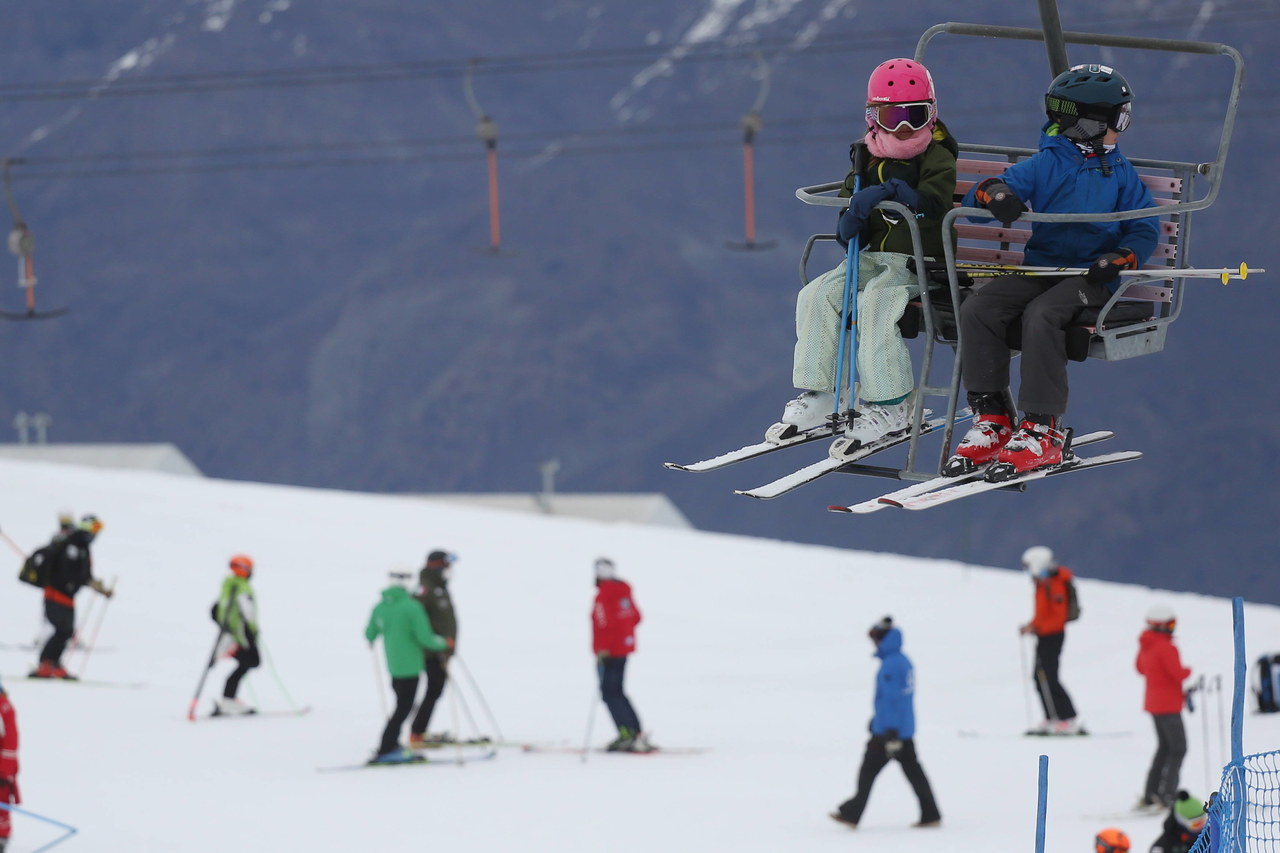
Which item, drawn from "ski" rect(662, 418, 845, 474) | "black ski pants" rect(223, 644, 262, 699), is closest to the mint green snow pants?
"ski" rect(662, 418, 845, 474)

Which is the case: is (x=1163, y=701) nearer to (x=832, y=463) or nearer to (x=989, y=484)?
(x=832, y=463)

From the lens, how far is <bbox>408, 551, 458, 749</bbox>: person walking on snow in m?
12.2

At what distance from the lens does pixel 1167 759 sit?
10500mm

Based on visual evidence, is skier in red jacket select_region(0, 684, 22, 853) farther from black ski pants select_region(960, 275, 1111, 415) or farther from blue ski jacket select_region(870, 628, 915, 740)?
black ski pants select_region(960, 275, 1111, 415)

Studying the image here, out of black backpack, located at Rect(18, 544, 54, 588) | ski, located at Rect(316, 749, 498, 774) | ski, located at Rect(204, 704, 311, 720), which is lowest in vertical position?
ski, located at Rect(316, 749, 498, 774)

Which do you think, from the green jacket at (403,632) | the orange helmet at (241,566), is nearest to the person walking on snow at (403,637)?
the green jacket at (403,632)

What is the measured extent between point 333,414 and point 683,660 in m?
85.8

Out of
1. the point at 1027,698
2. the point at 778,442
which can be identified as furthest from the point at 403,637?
the point at 778,442

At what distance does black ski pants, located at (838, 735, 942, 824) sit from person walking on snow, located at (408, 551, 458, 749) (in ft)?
10.0

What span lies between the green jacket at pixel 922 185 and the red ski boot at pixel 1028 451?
0.61 meters

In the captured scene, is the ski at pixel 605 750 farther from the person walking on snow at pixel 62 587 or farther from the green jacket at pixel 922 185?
the green jacket at pixel 922 185

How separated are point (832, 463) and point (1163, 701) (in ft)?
20.1

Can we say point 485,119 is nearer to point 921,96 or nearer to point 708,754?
point 708,754

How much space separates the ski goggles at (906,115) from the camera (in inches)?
206
